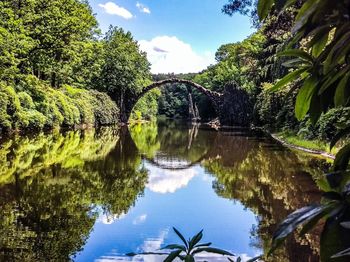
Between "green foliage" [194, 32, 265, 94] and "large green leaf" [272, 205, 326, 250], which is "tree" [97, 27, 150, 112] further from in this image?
"large green leaf" [272, 205, 326, 250]

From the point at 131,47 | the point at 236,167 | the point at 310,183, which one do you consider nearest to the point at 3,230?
the point at 310,183

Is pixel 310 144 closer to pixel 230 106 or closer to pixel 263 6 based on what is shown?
pixel 263 6

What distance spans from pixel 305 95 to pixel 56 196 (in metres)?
6.85

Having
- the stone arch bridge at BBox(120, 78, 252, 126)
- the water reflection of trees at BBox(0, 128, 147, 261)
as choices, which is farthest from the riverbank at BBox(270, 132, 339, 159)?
the stone arch bridge at BBox(120, 78, 252, 126)

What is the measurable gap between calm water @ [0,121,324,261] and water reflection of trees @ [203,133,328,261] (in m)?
0.02

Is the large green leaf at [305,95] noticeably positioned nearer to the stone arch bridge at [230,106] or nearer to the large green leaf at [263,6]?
the large green leaf at [263,6]

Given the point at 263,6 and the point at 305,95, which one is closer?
the point at 263,6

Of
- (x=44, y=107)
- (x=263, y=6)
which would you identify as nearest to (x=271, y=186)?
(x=263, y=6)

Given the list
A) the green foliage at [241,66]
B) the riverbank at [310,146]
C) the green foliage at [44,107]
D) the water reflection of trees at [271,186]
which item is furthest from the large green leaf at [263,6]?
the green foliage at [241,66]

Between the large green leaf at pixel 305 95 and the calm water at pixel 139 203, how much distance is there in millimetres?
3442

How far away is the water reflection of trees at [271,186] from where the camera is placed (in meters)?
4.94

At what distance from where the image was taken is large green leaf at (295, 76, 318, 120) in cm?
92

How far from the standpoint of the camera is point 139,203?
7438mm

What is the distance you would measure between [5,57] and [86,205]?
51.1 ft
